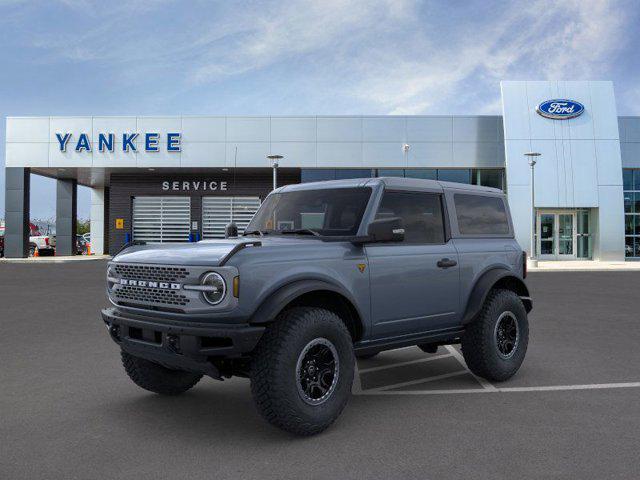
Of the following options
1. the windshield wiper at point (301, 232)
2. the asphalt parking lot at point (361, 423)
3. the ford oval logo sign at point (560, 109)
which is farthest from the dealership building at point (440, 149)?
the windshield wiper at point (301, 232)

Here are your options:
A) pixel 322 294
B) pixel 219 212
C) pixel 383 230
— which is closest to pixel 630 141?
pixel 219 212

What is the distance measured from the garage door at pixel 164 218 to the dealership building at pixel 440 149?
266 cm

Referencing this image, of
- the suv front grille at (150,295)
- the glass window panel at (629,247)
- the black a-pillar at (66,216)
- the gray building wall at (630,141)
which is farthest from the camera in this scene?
the black a-pillar at (66,216)

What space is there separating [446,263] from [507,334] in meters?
1.25

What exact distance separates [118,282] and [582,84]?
1229 inches

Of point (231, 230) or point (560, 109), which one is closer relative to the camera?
point (231, 230)

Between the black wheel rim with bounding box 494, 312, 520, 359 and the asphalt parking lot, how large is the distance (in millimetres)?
321

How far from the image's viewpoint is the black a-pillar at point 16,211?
31.4 m

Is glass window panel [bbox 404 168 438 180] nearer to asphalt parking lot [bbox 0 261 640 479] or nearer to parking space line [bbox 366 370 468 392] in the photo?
asphalt parking lot [bbox 0 261 640 479]

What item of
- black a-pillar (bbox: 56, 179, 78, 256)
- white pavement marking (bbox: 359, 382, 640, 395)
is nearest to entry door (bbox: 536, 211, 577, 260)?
white pavement marking (bbox: 359, 382, 640, 395)

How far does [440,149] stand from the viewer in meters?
30.4

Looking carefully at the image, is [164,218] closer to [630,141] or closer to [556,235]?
[556,235]

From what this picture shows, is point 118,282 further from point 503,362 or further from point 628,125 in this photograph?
point 628,125

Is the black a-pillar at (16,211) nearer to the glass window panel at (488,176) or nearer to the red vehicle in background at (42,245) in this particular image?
the red vehicle in background at (42,245)
